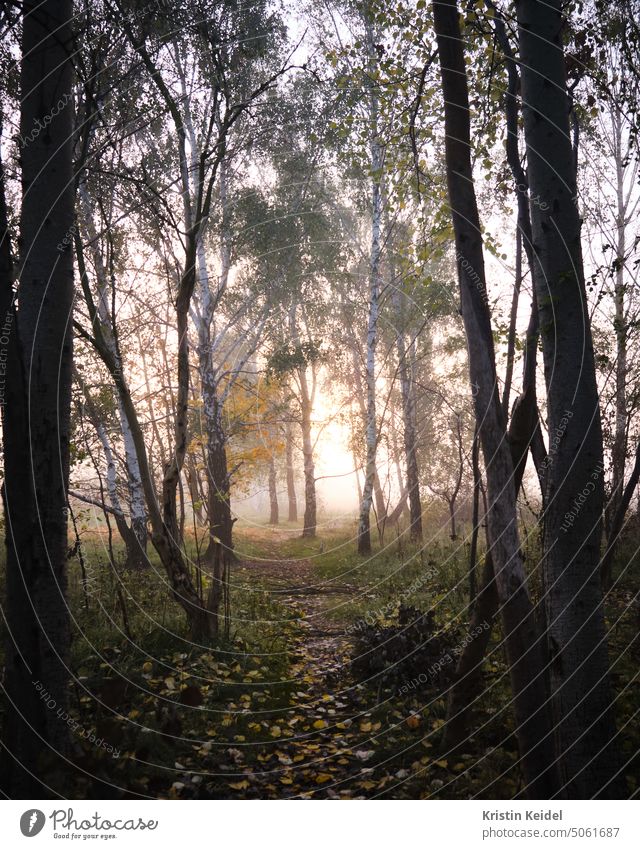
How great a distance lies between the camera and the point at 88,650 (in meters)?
5.55

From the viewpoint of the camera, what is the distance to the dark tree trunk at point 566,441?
303 centimetres

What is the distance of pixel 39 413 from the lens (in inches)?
131

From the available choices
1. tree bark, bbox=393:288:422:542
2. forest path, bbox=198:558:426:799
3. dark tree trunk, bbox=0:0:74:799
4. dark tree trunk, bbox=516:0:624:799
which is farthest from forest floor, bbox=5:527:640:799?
tree bark, bbox=393:288:422:542

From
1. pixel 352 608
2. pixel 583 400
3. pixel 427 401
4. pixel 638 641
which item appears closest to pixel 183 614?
pixel 352 608

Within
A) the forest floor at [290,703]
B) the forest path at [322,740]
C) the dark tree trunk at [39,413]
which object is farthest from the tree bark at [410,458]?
the dark tree trunk at [39,413]

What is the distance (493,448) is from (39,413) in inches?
112

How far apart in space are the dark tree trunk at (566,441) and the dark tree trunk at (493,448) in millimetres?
200

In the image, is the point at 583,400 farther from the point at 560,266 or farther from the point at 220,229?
the point at 220,229

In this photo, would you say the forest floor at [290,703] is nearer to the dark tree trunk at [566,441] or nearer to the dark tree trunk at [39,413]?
the dark tree trunk at [39,413]

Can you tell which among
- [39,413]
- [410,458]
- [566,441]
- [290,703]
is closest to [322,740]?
[290,703]

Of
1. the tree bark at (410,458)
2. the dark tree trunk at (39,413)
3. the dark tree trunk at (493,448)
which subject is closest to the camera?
the dark tree trunk at (39,413)

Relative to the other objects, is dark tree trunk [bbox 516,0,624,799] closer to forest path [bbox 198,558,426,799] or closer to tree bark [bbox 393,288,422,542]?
forest path [bbox 198,558,426,799]

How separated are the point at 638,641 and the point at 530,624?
2591 millimetres

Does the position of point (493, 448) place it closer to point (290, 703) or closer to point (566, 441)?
point (566, 441)
